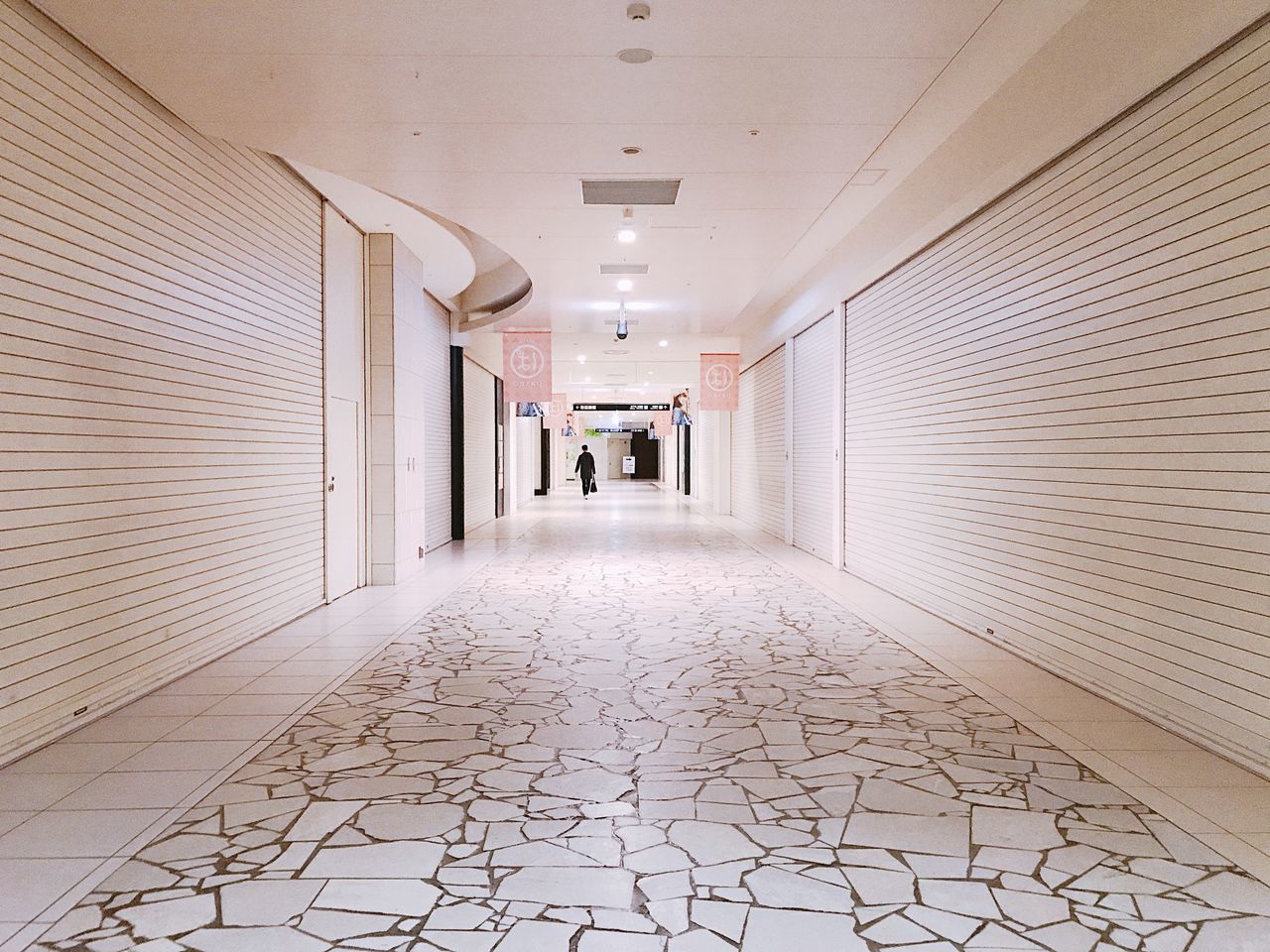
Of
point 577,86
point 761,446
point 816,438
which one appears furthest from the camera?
point 761,446

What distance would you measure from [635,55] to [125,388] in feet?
10.4

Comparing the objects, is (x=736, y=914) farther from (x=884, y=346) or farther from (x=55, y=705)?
(x=884, y=346)

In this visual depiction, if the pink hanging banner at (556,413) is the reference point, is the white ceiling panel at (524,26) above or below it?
above

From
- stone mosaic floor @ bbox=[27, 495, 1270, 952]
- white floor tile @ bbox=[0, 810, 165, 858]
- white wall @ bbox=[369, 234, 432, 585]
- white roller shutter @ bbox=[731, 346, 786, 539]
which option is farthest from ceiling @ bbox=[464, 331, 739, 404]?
white floor tile @ bbox=[0, 810, 165, 858]

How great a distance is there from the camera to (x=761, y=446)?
15.4 meters

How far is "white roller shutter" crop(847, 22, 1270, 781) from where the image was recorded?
3.67 metres

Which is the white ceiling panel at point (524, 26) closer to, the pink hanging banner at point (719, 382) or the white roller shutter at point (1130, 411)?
the white roller shutter at point (1130, 411)

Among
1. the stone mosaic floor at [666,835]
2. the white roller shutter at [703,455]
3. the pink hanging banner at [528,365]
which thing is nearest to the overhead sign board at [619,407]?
the white roller shutter at [703,455]

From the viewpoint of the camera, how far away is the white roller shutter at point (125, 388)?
387 centimetres

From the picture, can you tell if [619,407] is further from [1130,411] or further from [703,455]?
[1130,411]

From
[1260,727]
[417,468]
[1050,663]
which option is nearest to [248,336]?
[417,468]

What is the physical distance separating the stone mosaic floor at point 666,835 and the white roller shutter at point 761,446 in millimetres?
8580

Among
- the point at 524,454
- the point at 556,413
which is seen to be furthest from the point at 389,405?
the point at 556,413

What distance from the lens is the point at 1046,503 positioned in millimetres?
5273
